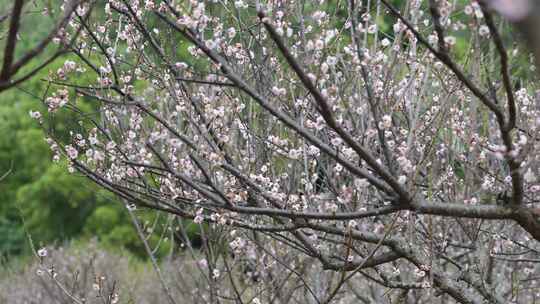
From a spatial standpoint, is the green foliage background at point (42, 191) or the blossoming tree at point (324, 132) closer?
the blossoming tree at point (324, 132)

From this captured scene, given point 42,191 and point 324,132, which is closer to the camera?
point 324,132

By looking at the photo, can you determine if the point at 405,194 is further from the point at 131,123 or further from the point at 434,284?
the point at 131,123

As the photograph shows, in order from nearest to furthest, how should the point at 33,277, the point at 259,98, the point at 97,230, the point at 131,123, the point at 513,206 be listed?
1. the point at 259,98
2. the point at 513,206
3. the point at 131,123
4. the point at 33,277
5. the point at 97,230

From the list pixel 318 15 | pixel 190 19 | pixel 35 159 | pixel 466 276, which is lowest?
pixel 466 276

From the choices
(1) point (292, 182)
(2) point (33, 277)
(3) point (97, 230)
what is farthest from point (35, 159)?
(1) point (292, 182)

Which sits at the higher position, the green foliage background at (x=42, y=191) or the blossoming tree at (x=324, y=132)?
the green foliage background at (x=42, y=191)

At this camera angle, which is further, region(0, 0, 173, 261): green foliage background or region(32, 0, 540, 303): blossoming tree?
region(0, 0, 173, 261): green foliage background

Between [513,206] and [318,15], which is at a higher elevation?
[318,15]

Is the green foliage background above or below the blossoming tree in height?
above

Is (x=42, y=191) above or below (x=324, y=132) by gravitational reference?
above

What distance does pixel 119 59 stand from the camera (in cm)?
423

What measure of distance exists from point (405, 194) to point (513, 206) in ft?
1.51

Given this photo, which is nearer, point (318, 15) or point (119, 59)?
point (318, 15)

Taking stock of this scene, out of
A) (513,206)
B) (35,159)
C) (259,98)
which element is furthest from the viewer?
(35,159)
